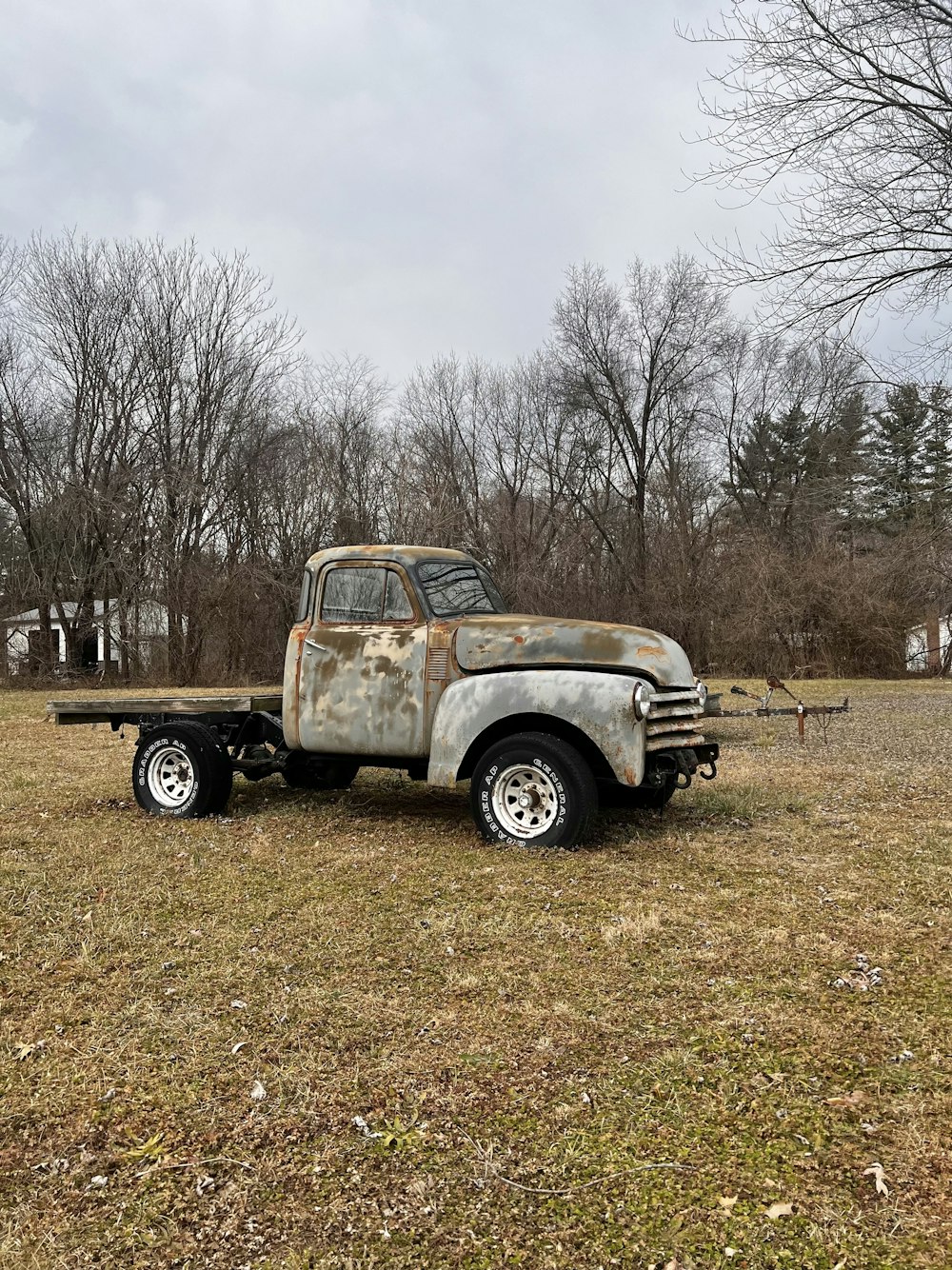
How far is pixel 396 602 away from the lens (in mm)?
6887

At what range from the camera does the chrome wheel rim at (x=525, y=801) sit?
606 cm

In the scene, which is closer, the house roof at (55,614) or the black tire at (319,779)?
the black tire at (319,779)

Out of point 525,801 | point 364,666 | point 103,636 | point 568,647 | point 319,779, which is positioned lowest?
point 319,779

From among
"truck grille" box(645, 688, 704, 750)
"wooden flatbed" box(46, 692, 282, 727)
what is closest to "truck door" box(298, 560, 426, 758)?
"wooden flatbed" box(46, 692, 282, 727)

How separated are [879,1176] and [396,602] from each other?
4962 mm

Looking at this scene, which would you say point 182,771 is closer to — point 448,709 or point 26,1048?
point 448,709

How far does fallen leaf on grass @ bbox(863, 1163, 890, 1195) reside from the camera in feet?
8.36

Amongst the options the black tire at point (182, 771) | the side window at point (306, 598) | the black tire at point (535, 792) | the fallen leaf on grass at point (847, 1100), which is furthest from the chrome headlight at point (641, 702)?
the black tire at point (182, 771)

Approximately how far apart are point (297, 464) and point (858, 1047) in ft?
101

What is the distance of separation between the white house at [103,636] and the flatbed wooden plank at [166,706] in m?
21.7

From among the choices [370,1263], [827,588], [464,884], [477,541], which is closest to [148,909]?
[464,884]

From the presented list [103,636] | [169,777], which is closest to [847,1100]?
[169,777]

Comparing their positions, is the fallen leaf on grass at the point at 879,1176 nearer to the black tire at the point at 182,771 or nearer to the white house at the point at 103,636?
the black tire at the point at 182,771

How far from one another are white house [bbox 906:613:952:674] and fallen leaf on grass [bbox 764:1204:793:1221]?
90.9 ft
